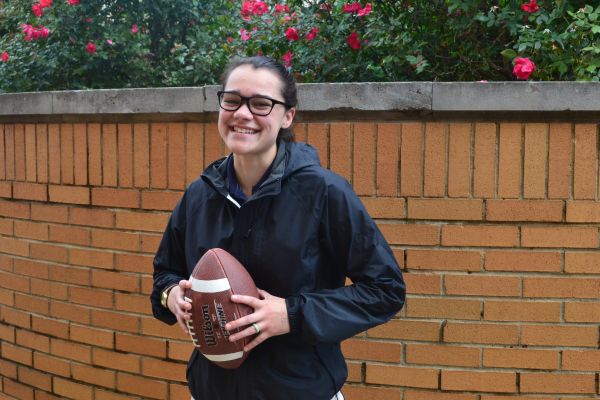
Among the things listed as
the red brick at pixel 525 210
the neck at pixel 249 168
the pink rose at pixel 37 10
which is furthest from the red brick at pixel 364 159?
the pink rose at pixel 37 10

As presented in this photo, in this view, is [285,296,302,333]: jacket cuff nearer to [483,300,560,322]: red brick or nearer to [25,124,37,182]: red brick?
[483,300,560,322]: red brick

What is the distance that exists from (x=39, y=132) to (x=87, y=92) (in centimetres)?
45

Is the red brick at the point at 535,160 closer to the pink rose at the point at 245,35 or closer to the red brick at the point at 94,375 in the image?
the red brick at the point at 94,375

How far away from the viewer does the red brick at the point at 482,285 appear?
129 inches

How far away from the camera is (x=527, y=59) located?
3.60 meters

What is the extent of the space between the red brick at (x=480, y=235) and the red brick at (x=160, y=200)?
126 centimetres

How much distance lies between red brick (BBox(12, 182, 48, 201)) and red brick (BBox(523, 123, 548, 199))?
8.07 ft

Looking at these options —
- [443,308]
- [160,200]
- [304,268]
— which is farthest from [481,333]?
[160,200]

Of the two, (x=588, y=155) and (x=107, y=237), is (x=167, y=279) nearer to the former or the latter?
(x=107, y=237)

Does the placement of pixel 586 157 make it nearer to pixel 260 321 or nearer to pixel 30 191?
pixel 260 321

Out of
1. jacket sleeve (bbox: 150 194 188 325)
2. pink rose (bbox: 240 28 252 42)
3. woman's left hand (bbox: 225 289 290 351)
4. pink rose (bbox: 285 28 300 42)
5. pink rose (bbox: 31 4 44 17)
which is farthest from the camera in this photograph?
pink rose (bbox: 31 4 44 17)

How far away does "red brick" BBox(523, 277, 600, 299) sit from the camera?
325 cm

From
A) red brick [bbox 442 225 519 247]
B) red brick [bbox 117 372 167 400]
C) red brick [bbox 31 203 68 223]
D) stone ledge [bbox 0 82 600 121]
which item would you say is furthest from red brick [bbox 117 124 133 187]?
red brick [bbox 442 225 519 247]

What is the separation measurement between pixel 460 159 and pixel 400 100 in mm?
353
